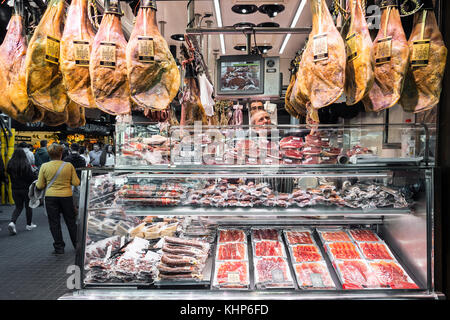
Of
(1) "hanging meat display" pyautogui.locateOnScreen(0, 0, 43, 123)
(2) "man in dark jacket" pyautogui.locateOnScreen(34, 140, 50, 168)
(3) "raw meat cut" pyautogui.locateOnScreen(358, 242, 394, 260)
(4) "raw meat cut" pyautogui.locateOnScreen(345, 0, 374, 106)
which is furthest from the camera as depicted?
(2) "man in dark jacket" pyautogui.locateOnScreen(34, 140, 50, 168)

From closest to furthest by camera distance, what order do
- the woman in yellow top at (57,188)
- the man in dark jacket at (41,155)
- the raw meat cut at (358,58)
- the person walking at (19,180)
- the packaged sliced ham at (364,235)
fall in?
1. the raw meat cut at (358,58)
2. the packaged sliced ham at (364,235)
3. the woman in yellow top at (57,188)
4. the person walking at (19,180)
5. the man in dark jacket at (41,155)

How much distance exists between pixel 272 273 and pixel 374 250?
3.04 feet

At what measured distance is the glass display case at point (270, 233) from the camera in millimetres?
2156

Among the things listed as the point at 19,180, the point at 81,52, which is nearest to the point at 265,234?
the point at 81,52

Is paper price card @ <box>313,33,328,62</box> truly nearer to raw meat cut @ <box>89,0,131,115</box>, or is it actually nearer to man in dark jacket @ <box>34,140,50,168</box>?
raw meat cut @ <box>89,0,131,115</box>

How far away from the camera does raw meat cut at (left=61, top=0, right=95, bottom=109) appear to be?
187 cm

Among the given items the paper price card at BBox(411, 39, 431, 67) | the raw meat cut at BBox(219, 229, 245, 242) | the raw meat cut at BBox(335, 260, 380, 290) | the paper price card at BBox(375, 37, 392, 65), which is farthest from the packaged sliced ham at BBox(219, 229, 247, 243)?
the paper price card at BBox(411, 39, 431, 67)

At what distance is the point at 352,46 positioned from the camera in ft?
6.12

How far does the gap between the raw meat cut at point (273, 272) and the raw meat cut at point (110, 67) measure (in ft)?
5.02

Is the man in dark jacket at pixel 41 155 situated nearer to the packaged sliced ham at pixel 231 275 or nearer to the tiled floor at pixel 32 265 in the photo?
the tiled floor at pixel 32 265

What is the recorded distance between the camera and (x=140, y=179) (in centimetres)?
246

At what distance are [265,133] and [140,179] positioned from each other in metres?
1.09

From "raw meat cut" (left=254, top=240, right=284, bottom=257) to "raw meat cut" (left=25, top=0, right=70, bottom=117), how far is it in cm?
186

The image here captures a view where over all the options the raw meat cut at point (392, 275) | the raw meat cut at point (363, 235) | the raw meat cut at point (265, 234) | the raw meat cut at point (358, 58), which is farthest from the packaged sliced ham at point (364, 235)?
the raw meat cut at point (358, 58)
